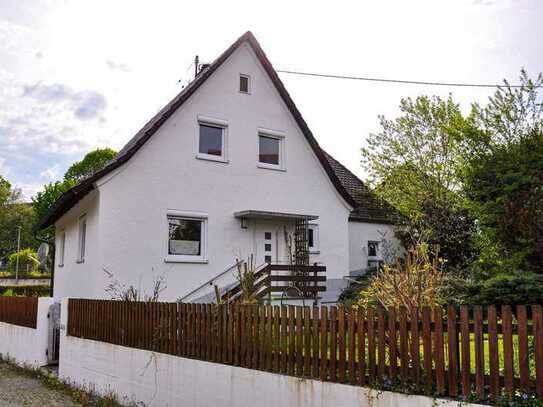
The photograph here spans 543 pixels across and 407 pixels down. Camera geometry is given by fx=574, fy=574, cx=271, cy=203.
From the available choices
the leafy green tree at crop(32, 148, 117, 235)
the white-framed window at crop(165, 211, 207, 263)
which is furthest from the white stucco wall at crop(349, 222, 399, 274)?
the leafy green tree at crop(32, 148, 117, 235)

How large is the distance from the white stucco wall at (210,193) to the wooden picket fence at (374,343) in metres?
6.79

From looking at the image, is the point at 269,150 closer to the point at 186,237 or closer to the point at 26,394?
the point at 186,237

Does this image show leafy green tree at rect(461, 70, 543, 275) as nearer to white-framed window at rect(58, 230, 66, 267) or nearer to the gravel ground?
the gravel ground

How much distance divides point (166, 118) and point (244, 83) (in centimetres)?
316

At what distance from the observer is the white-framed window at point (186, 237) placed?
15798 millimetres

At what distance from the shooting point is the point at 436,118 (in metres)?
24.9

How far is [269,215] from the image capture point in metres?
16.8

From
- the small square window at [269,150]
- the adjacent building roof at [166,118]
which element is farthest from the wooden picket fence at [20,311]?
the small square window at [269,150]

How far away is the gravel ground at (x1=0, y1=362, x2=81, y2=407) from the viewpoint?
9172 millimetres

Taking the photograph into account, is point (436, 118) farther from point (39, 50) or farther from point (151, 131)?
point (39, 50)

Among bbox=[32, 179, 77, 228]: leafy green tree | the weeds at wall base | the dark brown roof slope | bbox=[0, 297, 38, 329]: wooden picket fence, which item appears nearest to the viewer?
the weeds at wall base

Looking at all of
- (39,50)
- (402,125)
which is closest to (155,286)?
(39,50)

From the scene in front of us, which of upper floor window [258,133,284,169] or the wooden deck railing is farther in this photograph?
upper floor window [258,133,284,169]

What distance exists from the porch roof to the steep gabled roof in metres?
2.46
